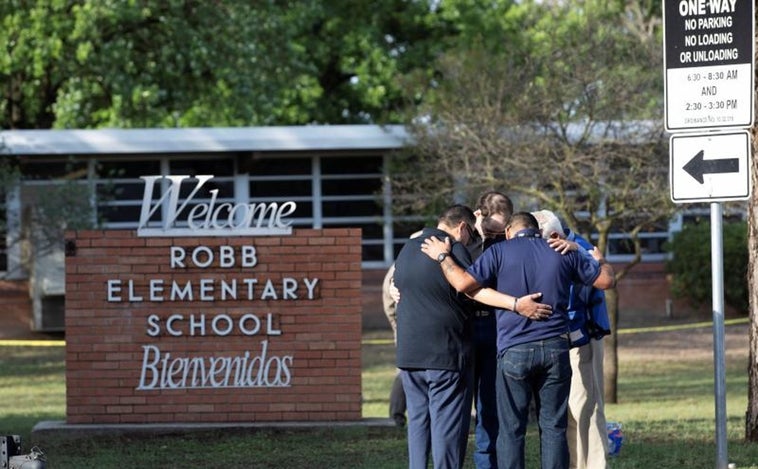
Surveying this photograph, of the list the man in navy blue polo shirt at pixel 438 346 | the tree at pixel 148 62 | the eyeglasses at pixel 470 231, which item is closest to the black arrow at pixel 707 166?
the eyeglasses at pixel 470 231

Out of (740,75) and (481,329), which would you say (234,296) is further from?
(740,75)

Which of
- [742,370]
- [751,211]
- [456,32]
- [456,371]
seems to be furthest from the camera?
[456,32]

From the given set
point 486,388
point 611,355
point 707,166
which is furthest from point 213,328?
point 611,355

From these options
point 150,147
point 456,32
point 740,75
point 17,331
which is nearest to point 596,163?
point 740,75

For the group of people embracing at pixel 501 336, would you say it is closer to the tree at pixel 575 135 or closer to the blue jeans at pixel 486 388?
the blue jeans at pixel 486 388

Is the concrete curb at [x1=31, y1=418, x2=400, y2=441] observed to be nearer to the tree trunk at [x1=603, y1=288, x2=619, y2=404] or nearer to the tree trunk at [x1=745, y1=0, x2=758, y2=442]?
the tree trunk at [x1=745, y1=0, x2=758, y2=442]

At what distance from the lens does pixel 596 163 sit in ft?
54.2

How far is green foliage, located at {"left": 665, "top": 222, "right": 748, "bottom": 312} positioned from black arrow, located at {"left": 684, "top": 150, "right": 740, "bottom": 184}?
17.9 m

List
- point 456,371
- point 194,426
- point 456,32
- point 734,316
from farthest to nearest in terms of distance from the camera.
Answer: point 456,32
point 734,316
point 194,426
point 456,371

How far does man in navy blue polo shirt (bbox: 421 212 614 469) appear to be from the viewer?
784 cm

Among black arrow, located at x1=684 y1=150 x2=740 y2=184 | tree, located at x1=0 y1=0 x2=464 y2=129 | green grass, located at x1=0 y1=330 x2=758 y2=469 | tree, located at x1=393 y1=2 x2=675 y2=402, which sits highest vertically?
tree, located at x1=0 y1=0 x2=464 y2=129

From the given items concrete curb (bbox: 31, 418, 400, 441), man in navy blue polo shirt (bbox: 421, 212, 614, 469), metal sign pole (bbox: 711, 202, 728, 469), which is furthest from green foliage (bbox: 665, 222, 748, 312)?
man in navy blue polo shirt (bbox: 421, 212, 614, 469)

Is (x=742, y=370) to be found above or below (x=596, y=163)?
below

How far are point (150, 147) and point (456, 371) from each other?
59.3 feet
